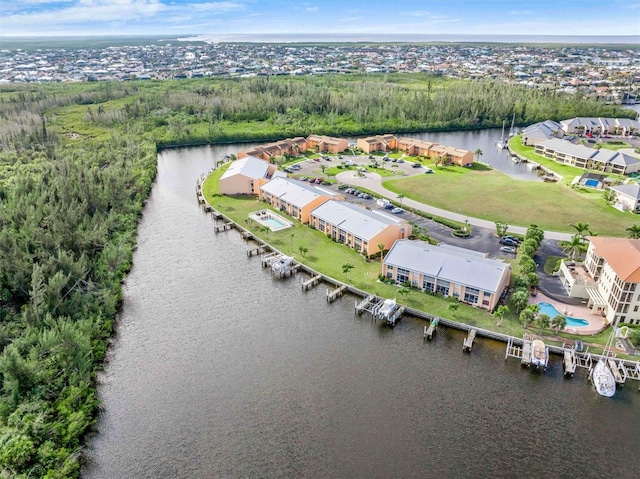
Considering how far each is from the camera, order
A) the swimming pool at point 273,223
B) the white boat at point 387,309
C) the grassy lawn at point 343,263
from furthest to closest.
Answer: the swimming pool at point 273,223 < the white boat at point 387,309 < the grassy lawn at point 343,263

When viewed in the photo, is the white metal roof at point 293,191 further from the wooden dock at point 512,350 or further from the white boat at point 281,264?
the wooden dock at point 512,350

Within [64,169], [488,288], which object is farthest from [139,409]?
[64,169]

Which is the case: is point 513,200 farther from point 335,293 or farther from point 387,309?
point 335,293

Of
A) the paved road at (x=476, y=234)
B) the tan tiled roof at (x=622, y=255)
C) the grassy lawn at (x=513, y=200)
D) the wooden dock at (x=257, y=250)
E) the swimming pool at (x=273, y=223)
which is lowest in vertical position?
the wooden dock at (x=257, y=250)

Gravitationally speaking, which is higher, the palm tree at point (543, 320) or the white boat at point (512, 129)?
the white boat at point (512, 129)

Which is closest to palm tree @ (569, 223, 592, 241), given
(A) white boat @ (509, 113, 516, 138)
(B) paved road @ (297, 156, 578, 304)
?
(B) paved road @ (297, 156, 578, 304)

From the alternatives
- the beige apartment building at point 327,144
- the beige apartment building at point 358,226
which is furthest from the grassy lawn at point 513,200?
the beige apartment building at point 327,144

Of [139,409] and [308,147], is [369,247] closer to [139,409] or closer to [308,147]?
[139,409]
